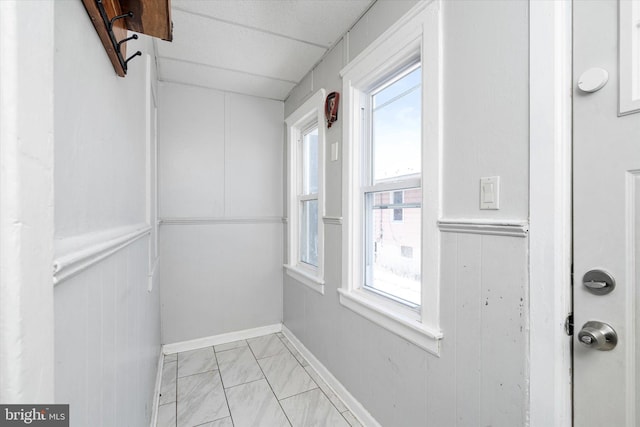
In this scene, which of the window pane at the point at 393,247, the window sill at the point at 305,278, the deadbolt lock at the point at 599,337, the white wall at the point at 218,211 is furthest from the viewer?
the white wall at the point at 218,211

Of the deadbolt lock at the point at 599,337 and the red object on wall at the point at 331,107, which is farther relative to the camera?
the red object on wall at the point at 331,107

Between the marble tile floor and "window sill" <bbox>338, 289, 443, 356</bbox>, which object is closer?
"window sill" <bbox>338, 289, 443, 356</bbox>

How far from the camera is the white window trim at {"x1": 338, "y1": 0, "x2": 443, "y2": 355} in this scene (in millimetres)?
1278

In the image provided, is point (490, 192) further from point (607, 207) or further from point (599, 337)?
point (599, 337)

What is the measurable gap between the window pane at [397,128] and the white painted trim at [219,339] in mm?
2138

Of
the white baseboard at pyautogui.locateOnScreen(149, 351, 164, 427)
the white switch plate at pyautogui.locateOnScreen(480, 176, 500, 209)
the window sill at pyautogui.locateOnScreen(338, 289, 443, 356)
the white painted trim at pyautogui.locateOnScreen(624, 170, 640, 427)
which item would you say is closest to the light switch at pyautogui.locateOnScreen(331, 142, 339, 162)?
the window sill at pyautogui.locateOnScreen(338, 289, 443, 356)

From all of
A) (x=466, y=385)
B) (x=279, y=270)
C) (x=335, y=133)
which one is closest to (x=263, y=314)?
(x=279, y=270)

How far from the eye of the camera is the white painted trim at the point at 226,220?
2.75m

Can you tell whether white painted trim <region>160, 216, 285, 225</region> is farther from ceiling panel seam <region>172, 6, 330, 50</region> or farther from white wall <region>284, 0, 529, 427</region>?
white wall <region>284, 0, 529, 427</region>

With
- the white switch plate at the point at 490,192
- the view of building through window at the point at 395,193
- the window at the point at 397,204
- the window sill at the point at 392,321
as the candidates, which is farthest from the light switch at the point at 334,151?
the white switch plate at the point at 490,192

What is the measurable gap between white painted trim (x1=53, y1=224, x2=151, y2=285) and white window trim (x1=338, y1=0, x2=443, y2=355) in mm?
1185

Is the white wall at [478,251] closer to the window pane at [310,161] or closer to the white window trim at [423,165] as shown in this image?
the white window trim at [423,165]

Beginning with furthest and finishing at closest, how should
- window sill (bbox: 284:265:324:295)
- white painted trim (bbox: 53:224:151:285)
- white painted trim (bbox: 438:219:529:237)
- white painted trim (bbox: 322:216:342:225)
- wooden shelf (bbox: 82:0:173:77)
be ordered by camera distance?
1. window sill (bbox: 284:265:324:295)
2. white painted trim (bbox: 322:216:342:225)
3. white painted trim (bbox: 438:219:529:237)
4. wooden shelf (bbox: 82:0:173:77)
5. white painted trim (bbox: 53:224:151:285)

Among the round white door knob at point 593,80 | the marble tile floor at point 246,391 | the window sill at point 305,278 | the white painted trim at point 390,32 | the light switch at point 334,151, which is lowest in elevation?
the marble tile floor at point 246,391
